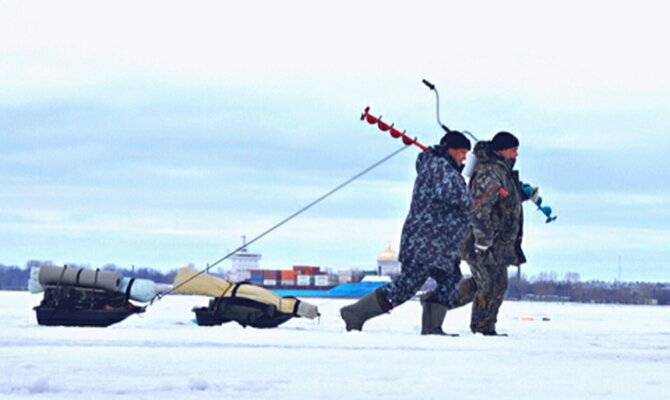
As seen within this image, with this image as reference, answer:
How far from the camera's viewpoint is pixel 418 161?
890 centimetres

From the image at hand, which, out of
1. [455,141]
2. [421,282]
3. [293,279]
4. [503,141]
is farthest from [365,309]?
[293,279]

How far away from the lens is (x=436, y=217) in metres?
8.58

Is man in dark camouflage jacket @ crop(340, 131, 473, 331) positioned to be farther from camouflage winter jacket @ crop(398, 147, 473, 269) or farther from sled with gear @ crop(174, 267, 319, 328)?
sled with gear @ crop(174, 267, 319, 328)

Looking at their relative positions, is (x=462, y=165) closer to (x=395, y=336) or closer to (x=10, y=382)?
(x=395, y=336)

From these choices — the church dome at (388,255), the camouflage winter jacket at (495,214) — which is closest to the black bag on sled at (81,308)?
the camouflage winter jacket at (495,214)

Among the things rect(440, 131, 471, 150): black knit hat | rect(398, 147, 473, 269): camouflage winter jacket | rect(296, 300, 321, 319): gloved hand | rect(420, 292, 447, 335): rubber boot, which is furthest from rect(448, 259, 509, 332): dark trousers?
rect(296, 300, 321, 319): gloved hand

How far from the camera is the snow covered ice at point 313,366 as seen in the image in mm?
4504

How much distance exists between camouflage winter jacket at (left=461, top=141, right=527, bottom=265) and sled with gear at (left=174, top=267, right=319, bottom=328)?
174 cm

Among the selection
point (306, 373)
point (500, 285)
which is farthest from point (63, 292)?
point (306, 373)

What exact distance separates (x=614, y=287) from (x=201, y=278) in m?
110

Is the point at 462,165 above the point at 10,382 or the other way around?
above

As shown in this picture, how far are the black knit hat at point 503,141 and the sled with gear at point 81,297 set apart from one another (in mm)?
3342

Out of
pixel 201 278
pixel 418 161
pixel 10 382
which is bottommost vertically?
pixel 10 382

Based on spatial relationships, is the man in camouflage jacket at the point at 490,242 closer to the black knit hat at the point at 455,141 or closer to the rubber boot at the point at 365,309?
the black knit hat at the point at 455,141
